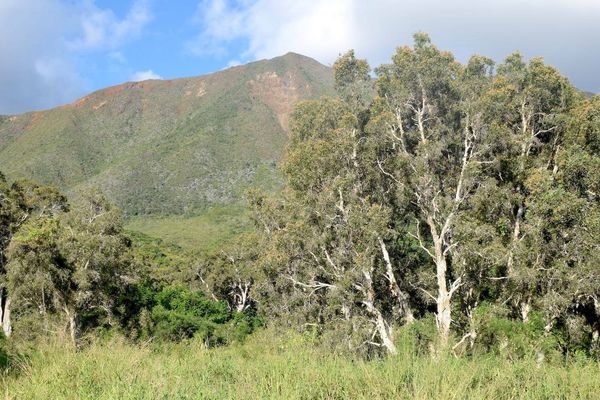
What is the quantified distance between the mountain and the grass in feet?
2.42

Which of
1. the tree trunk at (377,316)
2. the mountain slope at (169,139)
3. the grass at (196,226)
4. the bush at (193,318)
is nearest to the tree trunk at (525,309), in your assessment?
the tree trunk at (377,316)

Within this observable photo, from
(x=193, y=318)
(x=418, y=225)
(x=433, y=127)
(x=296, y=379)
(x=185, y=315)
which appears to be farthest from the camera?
(x=185, y=315)

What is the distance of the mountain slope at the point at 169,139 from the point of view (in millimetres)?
113125

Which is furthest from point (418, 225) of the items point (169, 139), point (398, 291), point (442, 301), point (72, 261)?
point (169, 139)

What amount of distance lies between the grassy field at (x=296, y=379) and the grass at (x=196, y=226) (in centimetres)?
7376

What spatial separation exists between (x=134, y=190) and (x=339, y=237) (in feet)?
337

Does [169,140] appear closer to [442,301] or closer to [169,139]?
[169,139]

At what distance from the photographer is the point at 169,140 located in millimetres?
137375

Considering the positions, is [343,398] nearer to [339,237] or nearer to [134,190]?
[339,237]

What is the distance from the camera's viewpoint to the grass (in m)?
84.0

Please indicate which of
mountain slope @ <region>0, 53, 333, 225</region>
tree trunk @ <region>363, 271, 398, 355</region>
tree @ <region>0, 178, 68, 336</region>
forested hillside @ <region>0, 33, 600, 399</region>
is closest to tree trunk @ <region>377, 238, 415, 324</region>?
forested hillside @ <region>0, 33, 600, 399</region>

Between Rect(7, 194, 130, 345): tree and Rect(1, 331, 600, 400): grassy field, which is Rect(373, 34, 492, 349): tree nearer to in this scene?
Rect(1, 331, 600, 400): grassy field

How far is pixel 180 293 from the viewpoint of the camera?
43.1 meters

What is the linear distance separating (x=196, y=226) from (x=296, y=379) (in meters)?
91.6
